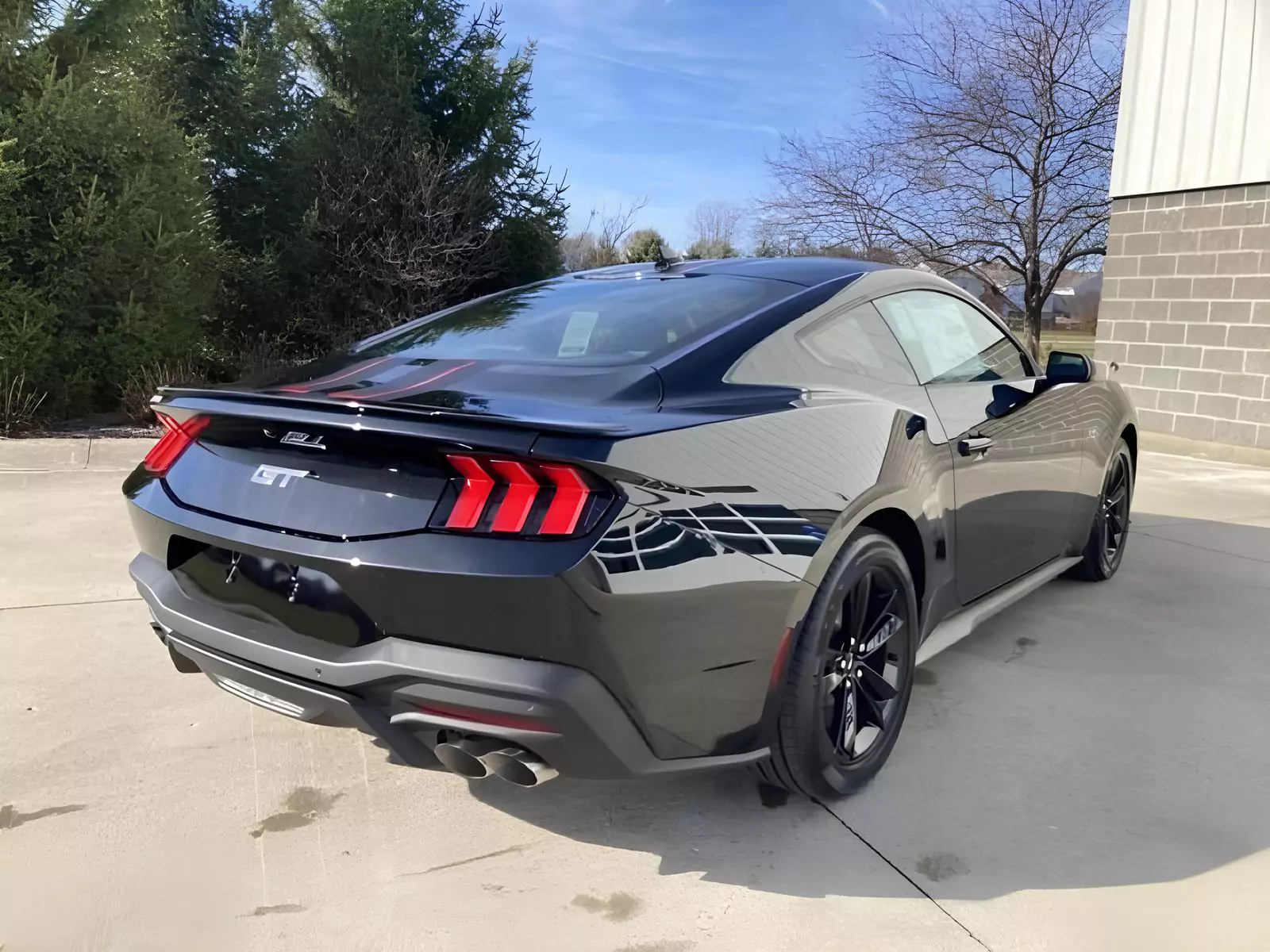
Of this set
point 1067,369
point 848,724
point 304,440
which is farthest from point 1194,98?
point 304,440

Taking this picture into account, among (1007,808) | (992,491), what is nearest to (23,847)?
(1007,808)

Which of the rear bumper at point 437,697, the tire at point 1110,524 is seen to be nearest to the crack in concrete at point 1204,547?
the tire at point 1110,524

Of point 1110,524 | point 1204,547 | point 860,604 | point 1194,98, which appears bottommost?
point 1204,547

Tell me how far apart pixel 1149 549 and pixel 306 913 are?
493 cm

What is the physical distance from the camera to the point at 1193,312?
8930mm

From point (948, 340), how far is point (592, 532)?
203 cm

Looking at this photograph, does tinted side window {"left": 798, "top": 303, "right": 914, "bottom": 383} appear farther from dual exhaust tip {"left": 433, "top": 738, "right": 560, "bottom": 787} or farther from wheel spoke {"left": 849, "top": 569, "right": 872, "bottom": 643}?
dual exhaust tip {"left": 433, "top": 738, "right": 560, "bottom": 787}

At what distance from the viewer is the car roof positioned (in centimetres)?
301

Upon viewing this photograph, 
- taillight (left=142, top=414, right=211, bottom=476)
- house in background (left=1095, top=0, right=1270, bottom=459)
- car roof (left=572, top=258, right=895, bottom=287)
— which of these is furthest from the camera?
house in background (left=1095, top=0, right=1270, bottom=459)

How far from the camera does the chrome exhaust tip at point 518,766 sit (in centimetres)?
198

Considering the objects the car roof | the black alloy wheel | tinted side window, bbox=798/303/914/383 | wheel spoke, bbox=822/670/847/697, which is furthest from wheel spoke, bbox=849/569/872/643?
the car roof

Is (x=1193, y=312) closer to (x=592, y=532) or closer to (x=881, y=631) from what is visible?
(x=881, y=631)

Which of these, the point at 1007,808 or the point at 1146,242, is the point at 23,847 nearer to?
the point at 1007,808

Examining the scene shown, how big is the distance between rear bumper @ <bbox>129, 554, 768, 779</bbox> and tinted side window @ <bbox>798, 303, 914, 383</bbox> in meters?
1.14
